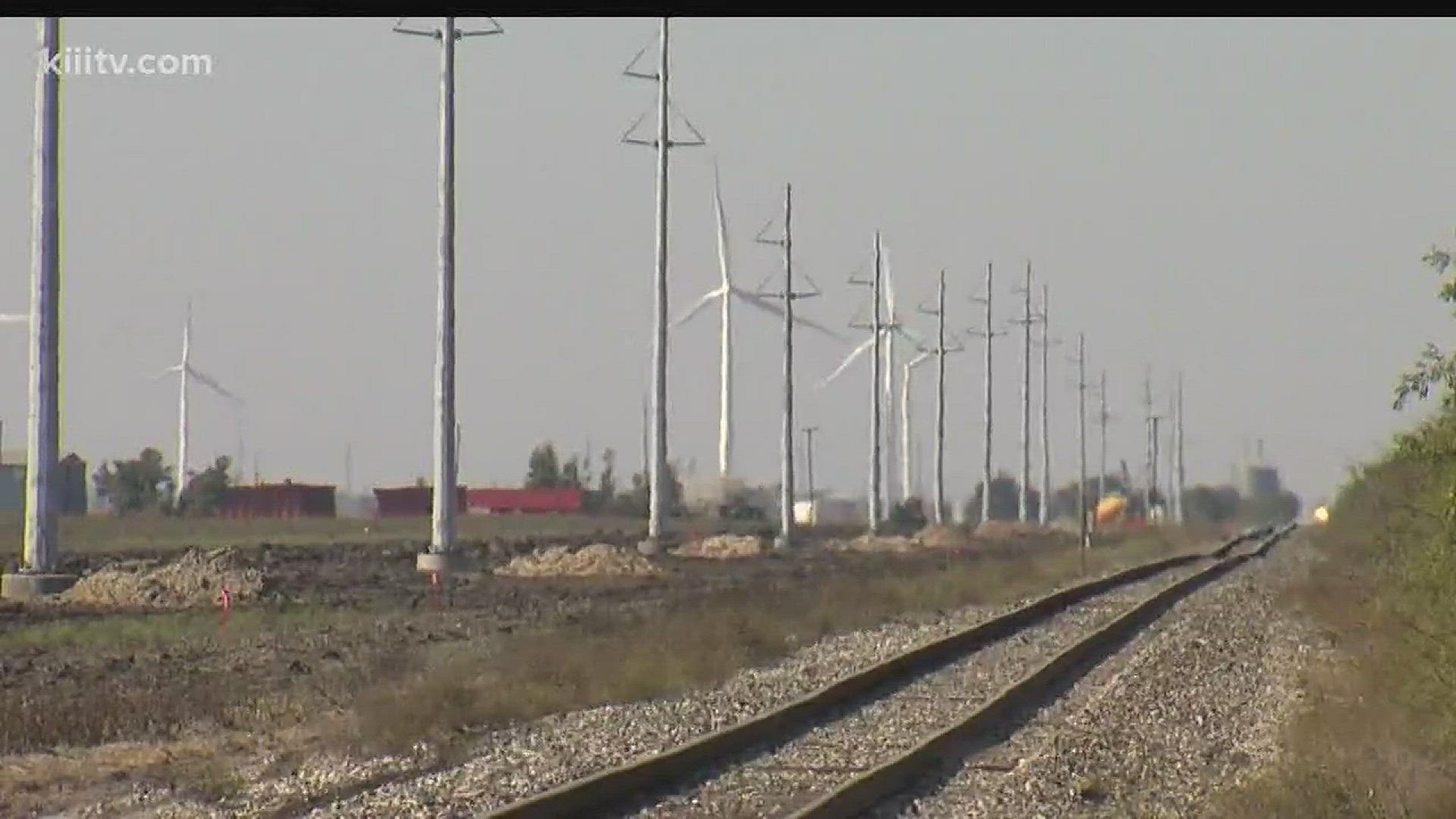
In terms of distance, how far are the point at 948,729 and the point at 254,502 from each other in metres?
99.6

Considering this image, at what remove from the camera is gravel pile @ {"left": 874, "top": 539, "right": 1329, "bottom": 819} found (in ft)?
54.9

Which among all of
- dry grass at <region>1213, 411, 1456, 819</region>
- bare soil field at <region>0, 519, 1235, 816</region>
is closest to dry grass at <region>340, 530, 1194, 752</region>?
bare soil field at <region>0, 519, 1235, 816</region>

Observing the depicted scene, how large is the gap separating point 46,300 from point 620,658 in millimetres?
15171

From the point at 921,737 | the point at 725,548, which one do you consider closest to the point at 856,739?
the point at 921,737

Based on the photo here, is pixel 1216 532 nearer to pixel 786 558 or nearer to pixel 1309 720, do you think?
pixel 786 558

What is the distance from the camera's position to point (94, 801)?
1620 centimetres

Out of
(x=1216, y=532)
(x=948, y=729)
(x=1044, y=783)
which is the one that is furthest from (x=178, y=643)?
(x=1216, y=532)

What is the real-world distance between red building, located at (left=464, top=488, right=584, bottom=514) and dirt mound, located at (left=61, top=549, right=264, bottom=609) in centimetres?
8584

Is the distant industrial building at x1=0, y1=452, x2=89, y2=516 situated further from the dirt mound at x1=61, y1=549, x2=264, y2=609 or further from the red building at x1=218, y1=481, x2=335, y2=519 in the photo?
the dirt mound at x1=61, y1=549, x2=264, y2=609

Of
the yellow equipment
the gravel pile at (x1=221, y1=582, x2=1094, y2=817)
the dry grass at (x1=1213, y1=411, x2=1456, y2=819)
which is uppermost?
the yellow equipment

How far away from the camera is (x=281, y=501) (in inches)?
4594

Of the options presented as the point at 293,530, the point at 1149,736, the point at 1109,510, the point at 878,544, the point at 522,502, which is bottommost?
the point at 1149,736

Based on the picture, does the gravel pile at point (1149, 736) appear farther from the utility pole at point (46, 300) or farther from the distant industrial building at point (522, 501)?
the distant industrial building at point (522, 501)

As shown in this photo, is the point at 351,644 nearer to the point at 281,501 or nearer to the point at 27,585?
the point at 27,585
